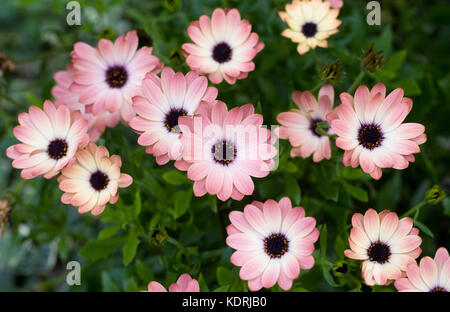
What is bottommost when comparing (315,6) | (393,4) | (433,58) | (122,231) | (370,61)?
(122,231)

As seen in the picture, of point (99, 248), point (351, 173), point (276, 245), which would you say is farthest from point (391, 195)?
point (99, 248)

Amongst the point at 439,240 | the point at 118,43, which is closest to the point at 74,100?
the point at 118,43

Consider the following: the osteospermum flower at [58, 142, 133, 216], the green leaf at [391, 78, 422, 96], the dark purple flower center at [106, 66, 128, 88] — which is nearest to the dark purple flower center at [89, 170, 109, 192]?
the osteospermum flower at [58, 142, 133, 216]

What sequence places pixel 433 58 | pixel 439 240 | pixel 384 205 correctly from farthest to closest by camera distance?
pixel 433 58 < pixel 439 240 < pixel 384 205

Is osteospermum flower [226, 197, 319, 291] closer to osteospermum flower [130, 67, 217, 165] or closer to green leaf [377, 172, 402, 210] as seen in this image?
osteospermum flower [130, 67, 217, 165]

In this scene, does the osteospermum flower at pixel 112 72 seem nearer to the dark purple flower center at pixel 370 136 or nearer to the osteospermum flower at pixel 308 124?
the osteospermum flower at pixel 308 124
